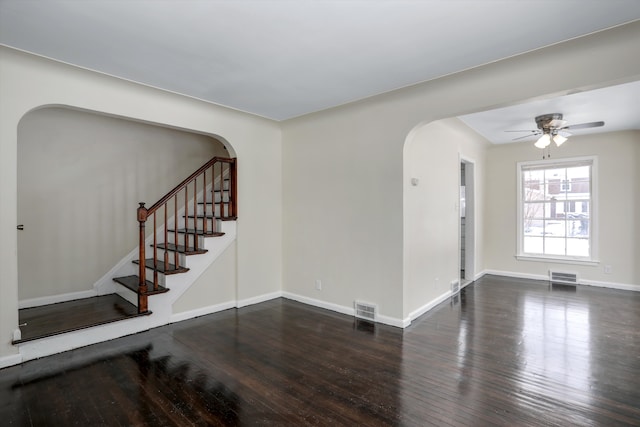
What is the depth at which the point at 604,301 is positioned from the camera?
4.75m

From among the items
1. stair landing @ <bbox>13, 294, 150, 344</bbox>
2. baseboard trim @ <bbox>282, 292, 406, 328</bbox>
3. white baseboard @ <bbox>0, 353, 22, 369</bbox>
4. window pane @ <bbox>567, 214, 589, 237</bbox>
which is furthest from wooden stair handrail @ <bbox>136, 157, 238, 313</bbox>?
window pane @ <bbox>567, 214, 589, 237</bbox>

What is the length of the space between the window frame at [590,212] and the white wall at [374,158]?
4.05m

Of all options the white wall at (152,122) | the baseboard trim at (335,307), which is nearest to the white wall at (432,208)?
the baseboard trim at (335,307)

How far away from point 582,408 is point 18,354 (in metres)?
4.41

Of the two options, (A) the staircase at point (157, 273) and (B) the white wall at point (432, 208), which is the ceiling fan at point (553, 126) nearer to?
(B) the white wall at point (432, 208)

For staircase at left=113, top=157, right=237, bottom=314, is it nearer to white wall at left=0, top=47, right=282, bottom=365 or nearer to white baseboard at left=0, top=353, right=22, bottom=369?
white wall at left=0, top=47, right=282, bottom=365

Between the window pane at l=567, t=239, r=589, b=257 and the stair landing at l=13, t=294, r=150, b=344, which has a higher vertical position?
the window pane at l=567, t=239, r=589, b=257

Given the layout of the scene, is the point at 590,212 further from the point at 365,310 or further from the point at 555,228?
the point at 365,310

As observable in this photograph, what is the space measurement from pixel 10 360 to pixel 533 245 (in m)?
7.70

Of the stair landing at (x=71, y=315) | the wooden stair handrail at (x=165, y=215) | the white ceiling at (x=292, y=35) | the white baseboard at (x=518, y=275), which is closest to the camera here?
the white ceiling at (x=292, y=35)

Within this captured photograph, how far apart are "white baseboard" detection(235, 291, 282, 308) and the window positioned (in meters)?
4.86

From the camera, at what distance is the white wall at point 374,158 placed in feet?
8.35

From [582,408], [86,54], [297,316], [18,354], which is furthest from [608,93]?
[18,354]

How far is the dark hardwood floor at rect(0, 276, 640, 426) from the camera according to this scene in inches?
84.4
